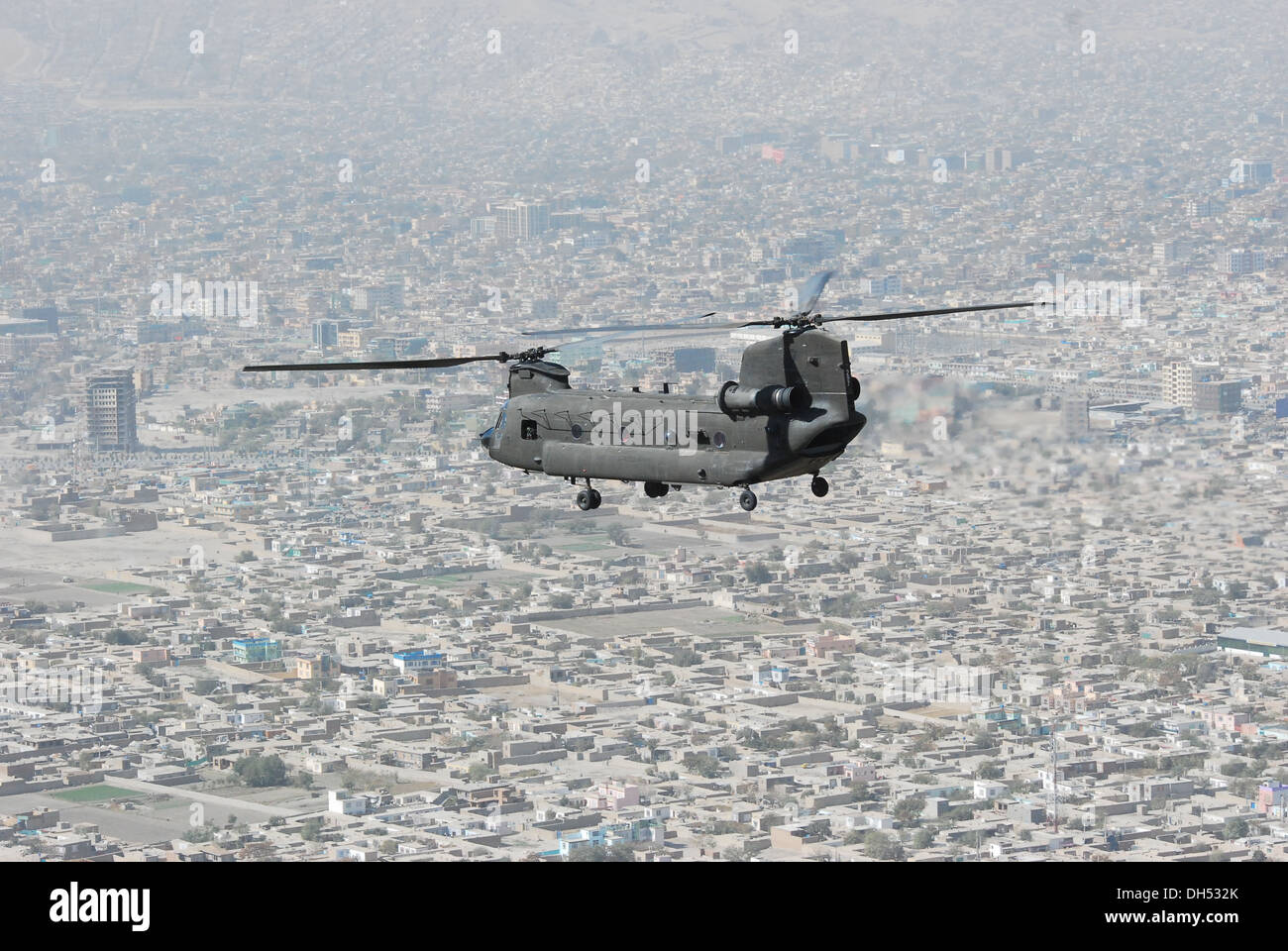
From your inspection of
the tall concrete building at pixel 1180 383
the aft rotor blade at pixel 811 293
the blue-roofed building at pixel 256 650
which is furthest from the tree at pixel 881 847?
the tall concrete building at pixel 1180 383

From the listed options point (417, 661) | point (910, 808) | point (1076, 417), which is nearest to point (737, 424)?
point (910, 808)

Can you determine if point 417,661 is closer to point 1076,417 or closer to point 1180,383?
point 1076,417

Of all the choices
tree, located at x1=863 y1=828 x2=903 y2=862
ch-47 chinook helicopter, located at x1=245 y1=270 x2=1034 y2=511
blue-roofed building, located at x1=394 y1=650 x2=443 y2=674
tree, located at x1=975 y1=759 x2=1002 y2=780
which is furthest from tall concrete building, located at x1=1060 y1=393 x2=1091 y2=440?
ch-47 chinook helicopter, located at x1=245 y1=270 x2=1034 y2=511

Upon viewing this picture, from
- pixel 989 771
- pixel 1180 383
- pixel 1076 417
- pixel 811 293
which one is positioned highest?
pixel 811 293

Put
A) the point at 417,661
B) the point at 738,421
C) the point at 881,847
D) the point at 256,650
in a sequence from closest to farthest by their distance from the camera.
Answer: the point at 738,421 → the point at 881,847 → the point at 417,661 → the point at 256,650

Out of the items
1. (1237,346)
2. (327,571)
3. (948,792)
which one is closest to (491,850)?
(948,792)

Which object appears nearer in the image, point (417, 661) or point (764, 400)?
point (764, 400)

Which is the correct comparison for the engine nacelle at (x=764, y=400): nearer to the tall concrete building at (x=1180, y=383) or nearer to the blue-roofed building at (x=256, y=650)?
the blue-roofed building at (x=256, y=650)

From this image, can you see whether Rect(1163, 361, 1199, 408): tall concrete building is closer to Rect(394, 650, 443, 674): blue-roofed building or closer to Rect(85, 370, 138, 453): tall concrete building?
Rect(85, 370, 138, 453): tall concrete building
